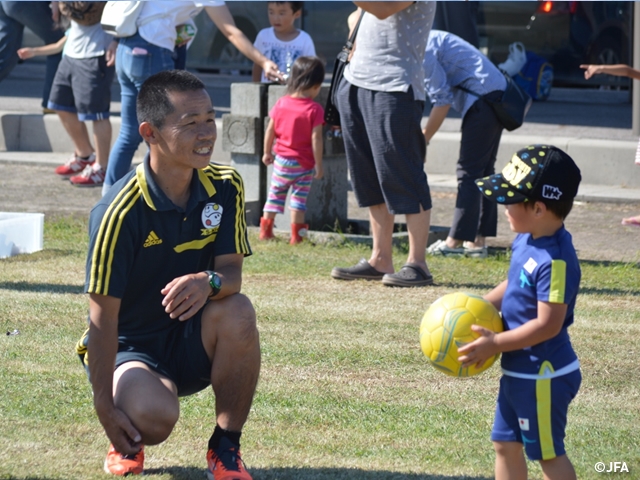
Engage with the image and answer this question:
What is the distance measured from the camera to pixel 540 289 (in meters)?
3.22

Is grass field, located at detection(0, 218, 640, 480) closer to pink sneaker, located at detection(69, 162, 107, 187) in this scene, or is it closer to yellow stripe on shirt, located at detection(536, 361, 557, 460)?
yellow stripe on shirt, located at detection(536, 361, 557, 460)

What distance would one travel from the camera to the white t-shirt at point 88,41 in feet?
31.2

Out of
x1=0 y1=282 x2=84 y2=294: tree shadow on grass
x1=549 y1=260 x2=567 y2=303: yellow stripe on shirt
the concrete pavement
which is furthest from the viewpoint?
the concrete pavement

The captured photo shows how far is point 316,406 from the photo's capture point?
427cm

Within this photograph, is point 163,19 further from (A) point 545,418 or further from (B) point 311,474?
(A) point 545,418

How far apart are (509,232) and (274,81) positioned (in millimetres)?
2210

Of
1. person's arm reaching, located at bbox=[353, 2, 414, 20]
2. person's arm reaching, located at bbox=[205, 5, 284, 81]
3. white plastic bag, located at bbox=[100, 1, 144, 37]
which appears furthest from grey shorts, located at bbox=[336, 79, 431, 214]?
white plastic bag, located at bbox=[100, 1, 144, 37]

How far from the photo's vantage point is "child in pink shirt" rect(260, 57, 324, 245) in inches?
306

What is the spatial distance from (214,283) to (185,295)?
138 mm

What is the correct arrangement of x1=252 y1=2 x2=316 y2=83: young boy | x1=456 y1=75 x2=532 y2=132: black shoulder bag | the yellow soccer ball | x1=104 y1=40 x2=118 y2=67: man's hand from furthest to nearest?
x1=252 y1=2 x2=316 y2=83: young boy, x1=104 y1=40 x2=118 y2=67: man's hand, x1=456 y1=75 x2=532 y2=132: black shoulder bag, the yellow soccer ball

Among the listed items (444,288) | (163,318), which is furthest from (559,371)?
(444,288)

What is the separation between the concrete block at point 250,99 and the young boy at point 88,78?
4.55 feet

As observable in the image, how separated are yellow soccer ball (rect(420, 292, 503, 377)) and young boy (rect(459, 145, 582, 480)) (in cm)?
5

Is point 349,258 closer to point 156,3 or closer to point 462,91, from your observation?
point 462,91
